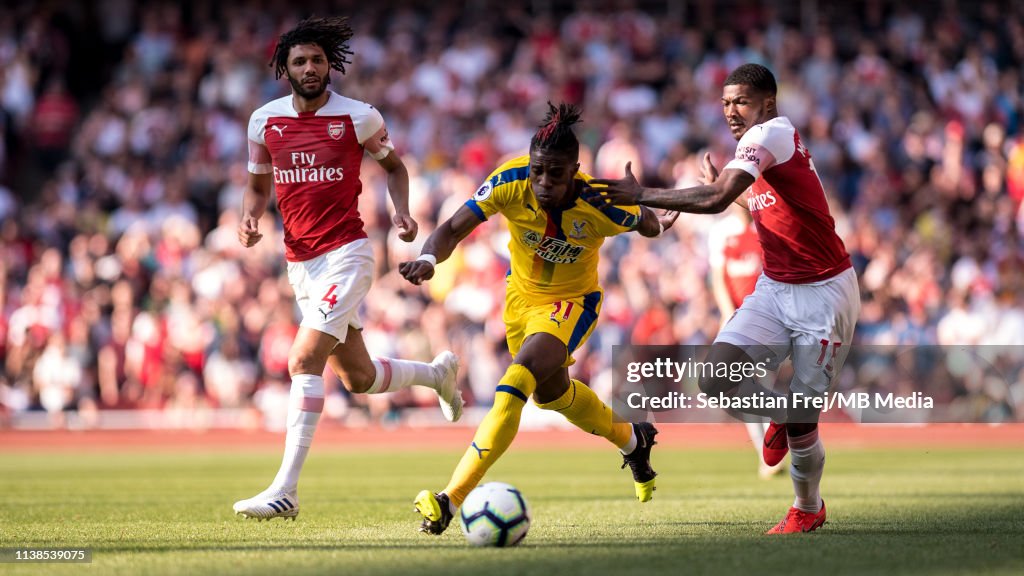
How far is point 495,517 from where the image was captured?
6777 millimetres

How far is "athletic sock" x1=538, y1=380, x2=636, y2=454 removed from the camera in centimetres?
839

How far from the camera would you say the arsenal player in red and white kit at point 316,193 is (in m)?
8.39

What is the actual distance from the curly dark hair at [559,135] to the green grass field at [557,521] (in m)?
2.22

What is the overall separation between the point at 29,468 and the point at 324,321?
7.95 meters

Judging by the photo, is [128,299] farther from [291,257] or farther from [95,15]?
[291,257]

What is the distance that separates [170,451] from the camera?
59.2 ft

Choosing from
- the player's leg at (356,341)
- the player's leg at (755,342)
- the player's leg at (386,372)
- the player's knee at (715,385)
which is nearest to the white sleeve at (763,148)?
the player's leg at (755,342)

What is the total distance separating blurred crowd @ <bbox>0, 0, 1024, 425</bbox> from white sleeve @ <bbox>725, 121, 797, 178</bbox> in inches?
460

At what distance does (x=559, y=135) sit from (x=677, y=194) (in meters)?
0.82

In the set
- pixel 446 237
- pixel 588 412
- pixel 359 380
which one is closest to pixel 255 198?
pixel 359 380

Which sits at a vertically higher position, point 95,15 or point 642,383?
point 95,15

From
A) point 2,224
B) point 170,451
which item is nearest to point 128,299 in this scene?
point 2,224

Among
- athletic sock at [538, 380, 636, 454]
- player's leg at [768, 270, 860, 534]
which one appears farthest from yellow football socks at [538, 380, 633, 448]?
player's leg at [768, 270, 860, 534]

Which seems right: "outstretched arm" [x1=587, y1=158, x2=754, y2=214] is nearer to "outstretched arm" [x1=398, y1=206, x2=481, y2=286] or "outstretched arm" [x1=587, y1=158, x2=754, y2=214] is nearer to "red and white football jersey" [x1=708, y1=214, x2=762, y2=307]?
"outstretched arm" [x1=398, y1=206, x2=481, y2=286]
